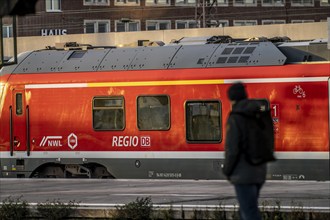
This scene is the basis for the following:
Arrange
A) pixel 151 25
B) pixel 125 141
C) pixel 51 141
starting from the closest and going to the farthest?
pixel 125 141
pixel 51 141
pixel 151 25

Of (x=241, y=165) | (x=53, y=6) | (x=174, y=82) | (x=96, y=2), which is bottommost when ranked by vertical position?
(x=241, y=165)

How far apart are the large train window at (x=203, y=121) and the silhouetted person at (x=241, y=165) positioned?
10036 millimetres

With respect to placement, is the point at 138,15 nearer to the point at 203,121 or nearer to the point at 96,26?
the point at 96,26

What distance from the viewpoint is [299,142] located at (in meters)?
18.2

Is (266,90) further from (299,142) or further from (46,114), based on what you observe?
(46,114)

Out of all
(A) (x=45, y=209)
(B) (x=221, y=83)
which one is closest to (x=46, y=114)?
(B) (x=221, y=83)

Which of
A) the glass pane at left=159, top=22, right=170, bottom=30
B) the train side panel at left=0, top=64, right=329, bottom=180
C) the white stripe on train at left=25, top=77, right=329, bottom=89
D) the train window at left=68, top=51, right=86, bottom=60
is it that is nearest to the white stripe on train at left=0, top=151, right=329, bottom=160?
the train side panel at left=0, top=64, right=329, bottom=180

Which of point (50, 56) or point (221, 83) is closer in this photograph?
point (221, 83)

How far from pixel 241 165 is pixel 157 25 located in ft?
209

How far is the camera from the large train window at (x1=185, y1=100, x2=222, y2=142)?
18875mm

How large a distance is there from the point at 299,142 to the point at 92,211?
285 inches

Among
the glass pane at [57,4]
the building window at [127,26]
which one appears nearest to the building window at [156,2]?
the building window at [127,26]

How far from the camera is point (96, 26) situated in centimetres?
7062

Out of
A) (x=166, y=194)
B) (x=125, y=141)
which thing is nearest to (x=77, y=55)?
(x=125, y=141)
